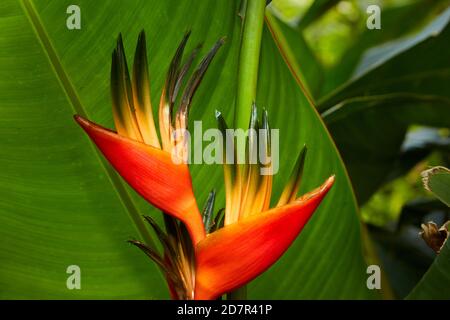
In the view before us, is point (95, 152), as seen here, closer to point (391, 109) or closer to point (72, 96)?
point (72, 96)

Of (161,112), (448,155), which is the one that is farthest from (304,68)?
(161,112)

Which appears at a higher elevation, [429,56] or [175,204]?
[429,56]

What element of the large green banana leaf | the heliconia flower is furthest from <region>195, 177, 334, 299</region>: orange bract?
A: the large green banana leaf

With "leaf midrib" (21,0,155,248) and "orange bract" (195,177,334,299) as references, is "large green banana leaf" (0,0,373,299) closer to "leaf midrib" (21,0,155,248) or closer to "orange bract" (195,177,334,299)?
"leaf midrib" (21,0,155,248)

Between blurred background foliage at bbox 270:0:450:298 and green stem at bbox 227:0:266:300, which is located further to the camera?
blurred background foliage at bbox 270:0:450:298

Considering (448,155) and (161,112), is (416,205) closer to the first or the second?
(448,155)

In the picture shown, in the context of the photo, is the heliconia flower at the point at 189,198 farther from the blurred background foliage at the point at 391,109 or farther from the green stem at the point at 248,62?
the blurred background foliage at the point at 391,109

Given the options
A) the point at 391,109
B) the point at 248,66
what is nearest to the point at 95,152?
the point at 248,66
